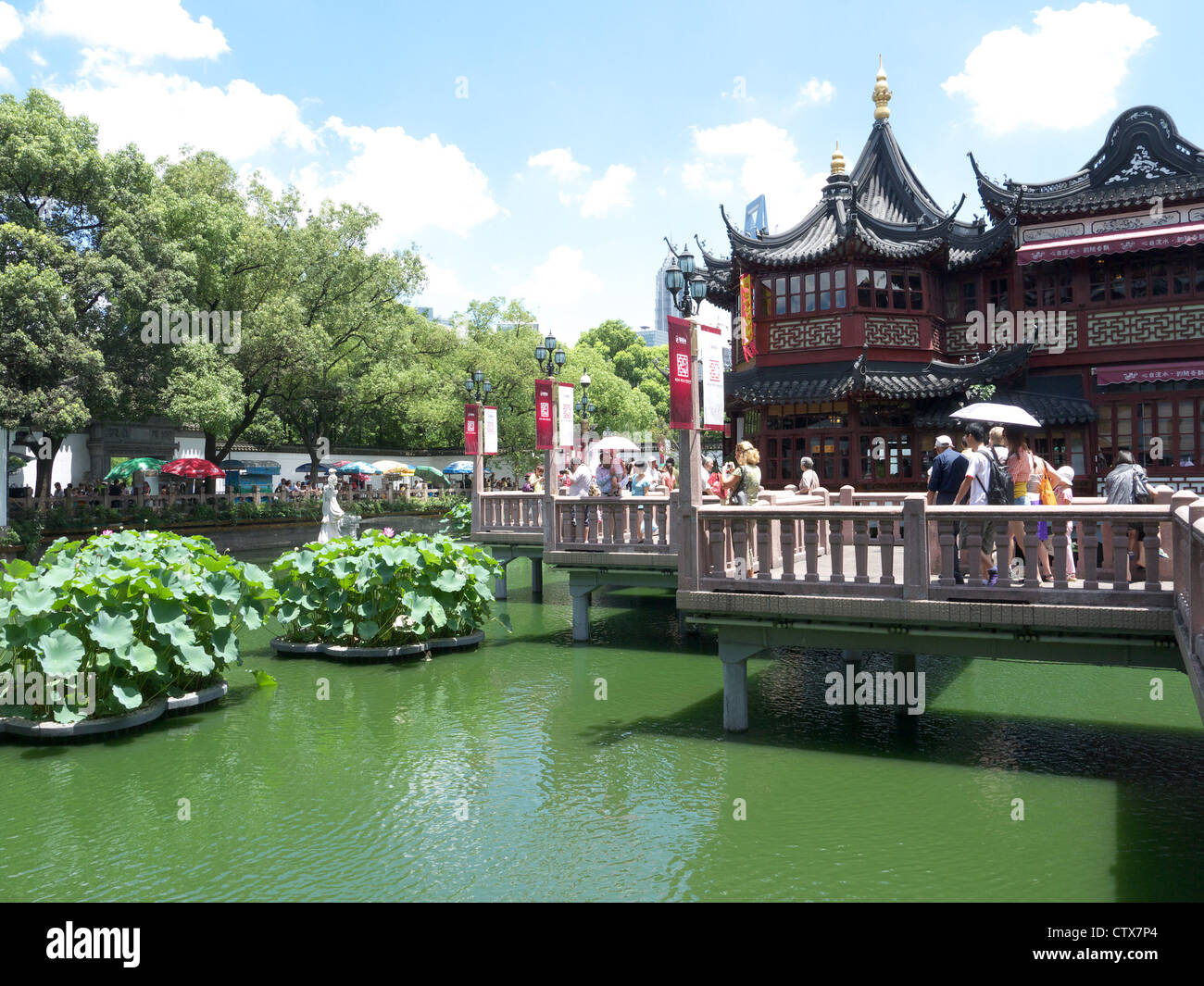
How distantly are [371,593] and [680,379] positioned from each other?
237 inches

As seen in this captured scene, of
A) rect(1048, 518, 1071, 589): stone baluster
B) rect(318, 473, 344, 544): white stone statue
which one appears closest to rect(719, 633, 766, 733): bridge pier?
rect(1048, 518, 1071, 589): stone baluster

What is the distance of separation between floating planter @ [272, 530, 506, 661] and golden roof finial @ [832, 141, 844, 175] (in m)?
18.0

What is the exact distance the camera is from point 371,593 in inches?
527

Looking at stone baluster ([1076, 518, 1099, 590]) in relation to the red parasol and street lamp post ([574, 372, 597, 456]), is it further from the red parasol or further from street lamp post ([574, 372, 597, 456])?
the red parasol

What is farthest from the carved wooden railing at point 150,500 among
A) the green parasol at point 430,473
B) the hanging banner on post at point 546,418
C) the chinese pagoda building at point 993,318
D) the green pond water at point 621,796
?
the chinese pagoda building at point 993,318

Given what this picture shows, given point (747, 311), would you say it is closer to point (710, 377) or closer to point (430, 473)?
point (710, 377)

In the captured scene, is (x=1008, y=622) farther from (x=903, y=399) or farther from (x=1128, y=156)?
(x=1128, y=156)

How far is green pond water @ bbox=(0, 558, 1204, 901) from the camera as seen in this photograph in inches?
250

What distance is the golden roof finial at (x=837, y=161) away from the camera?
87.4ft

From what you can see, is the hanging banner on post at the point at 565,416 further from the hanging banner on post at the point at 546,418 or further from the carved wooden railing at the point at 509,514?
the carved wooden railing at the point at 509,514

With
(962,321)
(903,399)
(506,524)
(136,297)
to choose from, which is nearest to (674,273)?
(506,524)

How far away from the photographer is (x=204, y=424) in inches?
1072

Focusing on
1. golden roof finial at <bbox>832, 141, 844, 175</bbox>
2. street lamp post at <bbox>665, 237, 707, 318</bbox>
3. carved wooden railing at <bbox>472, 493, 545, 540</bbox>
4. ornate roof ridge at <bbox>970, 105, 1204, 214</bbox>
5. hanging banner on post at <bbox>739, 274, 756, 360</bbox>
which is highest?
golden roof finial at <bbox>832, 141, 844, 175</bbox>

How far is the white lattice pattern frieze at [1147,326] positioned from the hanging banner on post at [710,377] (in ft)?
54.1
